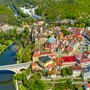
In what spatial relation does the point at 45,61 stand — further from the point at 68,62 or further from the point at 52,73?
the point at 68,62

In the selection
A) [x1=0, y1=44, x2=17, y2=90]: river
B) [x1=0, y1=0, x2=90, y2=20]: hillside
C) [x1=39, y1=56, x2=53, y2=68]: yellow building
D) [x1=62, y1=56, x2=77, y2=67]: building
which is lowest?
[x1=0, y1=44, x2=17, y2=90]: river

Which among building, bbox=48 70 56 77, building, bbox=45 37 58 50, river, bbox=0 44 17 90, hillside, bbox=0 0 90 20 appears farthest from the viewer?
hillside, bbox=0 0 90 20

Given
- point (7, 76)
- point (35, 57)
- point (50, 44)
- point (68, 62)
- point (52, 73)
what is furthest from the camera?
point (50, 44)

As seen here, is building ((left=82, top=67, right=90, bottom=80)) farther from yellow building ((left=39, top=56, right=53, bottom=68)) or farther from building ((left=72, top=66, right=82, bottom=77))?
yellow building ((left=39, top=56, right=53, bottom=68))

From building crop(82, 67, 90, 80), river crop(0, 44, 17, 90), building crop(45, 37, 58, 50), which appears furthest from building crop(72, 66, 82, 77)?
river crop(0, 44, 17, 90)

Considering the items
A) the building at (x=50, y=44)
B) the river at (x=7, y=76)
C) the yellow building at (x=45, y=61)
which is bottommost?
the river at (x=7, y=76)

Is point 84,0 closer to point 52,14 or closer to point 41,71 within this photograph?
point 52,14

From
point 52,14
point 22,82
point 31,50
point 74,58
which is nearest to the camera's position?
point 22,82

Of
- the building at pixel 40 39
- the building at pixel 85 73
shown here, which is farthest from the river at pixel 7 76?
the building at pixel 85 73

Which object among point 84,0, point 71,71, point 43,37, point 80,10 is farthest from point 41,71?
point 84,0

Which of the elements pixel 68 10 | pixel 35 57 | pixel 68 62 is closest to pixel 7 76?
pixel 35 57

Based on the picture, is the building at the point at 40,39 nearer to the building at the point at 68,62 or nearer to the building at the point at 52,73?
the building at the point at 68,62
